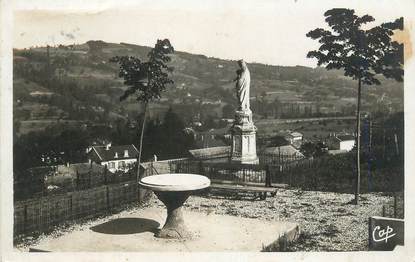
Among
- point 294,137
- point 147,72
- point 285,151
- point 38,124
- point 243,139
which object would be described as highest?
point 147,72

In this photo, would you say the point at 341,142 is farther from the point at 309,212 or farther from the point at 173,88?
the point at 173,88

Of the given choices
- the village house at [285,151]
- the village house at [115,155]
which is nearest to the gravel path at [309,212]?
the village house at [115,155]

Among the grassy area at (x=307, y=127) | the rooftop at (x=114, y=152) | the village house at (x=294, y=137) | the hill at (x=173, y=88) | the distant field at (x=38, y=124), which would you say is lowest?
the rooftop at (x=114, y=152)

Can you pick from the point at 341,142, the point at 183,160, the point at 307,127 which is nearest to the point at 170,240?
the point at 183,160

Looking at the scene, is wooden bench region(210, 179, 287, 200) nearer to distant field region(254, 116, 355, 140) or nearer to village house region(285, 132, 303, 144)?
distant field region(254, 116, 355, 140)

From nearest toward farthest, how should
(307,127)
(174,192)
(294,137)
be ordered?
(174,192) < (307,127) < (294,137)

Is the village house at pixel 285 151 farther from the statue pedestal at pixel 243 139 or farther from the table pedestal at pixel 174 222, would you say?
the table pedestal at pixel 174 222
